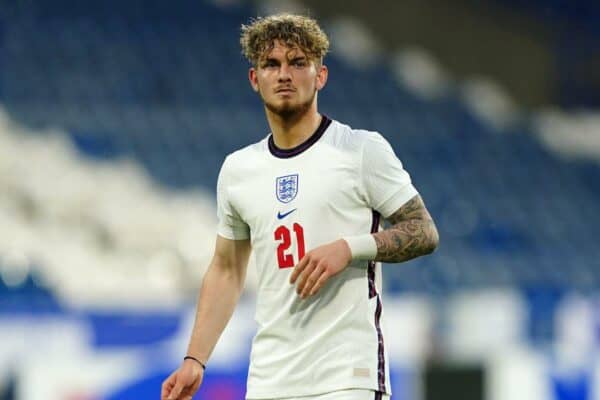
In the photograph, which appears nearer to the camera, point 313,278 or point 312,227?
point 313,278

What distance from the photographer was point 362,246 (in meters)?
3.18

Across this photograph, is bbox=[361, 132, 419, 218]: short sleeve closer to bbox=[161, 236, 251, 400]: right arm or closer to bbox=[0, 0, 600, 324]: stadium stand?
bbox=[161, 236, 251, 400]: right arm

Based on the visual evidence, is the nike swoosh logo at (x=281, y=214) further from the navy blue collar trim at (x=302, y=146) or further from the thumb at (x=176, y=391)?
the thumb at (x=176, y=391)

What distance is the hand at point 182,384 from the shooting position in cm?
338

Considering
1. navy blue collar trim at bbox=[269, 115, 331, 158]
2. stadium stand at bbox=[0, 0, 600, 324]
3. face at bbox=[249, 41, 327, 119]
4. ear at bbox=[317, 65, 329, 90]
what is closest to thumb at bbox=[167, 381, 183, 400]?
navy blue collar trim at bbox=[269, 115, 331, 158]

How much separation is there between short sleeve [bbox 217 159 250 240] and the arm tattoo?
1.55 ft

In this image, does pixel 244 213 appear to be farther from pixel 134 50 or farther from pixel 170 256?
pixel 134 50

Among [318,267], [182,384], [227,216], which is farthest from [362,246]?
[182,384]

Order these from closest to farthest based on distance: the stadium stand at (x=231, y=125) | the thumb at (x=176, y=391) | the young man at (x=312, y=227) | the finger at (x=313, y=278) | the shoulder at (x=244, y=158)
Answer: the finger at (x=313, y=278), the young man at (x=312, y=227), the thumb at (x=176, y=391), the shoulder at (x=244, y=158), the stadium stand at (x=231, y=125)

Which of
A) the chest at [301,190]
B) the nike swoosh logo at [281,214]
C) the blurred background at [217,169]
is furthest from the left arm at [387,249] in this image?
the blurred background at [217,169]

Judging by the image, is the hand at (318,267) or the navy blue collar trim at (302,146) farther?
the navy blue collar trim at (302,146)

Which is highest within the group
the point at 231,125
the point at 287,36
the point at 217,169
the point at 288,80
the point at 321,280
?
the point at 231,125

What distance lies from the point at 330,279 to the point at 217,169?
27.0 feet

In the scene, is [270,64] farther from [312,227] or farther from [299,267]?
[299,267]
